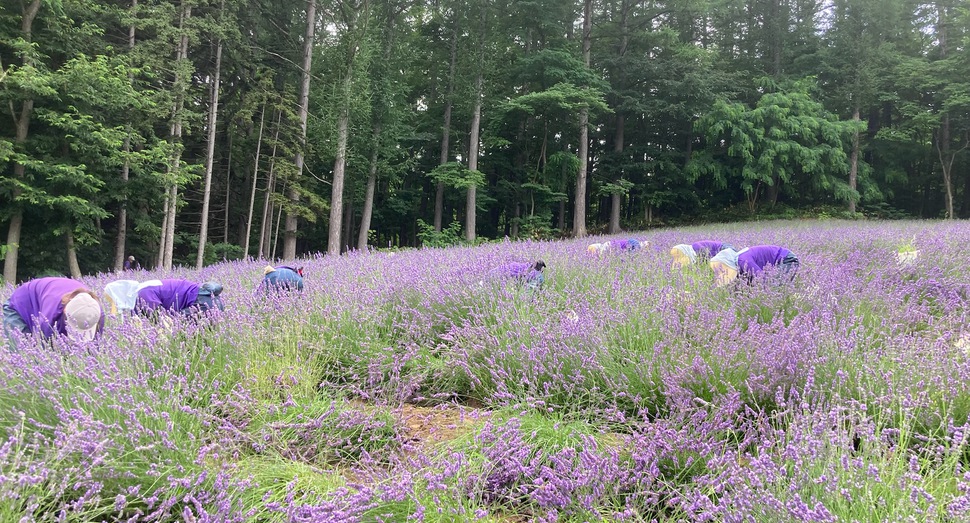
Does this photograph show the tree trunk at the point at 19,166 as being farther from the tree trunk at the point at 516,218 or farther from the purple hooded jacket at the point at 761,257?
the purple hooded jacket at the point at 761,257

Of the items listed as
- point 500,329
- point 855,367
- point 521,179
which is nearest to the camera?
point 855,367

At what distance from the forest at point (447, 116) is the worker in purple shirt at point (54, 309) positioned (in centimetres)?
936

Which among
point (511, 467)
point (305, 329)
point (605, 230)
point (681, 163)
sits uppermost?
point (681, 163)

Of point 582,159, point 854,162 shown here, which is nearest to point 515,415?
point 582,159

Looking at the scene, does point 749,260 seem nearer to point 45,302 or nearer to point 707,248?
point 707,248

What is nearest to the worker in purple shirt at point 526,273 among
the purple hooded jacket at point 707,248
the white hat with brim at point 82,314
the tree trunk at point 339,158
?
the purple hooded jacket at point 707,248

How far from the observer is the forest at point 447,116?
13.7m

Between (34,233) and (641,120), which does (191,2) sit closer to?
(34,233)

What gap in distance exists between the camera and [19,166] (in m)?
13.1

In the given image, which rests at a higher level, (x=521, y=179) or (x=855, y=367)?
(x=521, y=179)

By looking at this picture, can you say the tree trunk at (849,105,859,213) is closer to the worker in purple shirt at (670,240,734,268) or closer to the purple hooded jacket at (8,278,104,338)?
A: the worker in purple shirt at (670,240,734,268)

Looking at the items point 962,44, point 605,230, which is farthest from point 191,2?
point 962,44

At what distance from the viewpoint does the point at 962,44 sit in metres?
22.6

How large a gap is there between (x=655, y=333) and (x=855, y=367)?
2.97 feet
